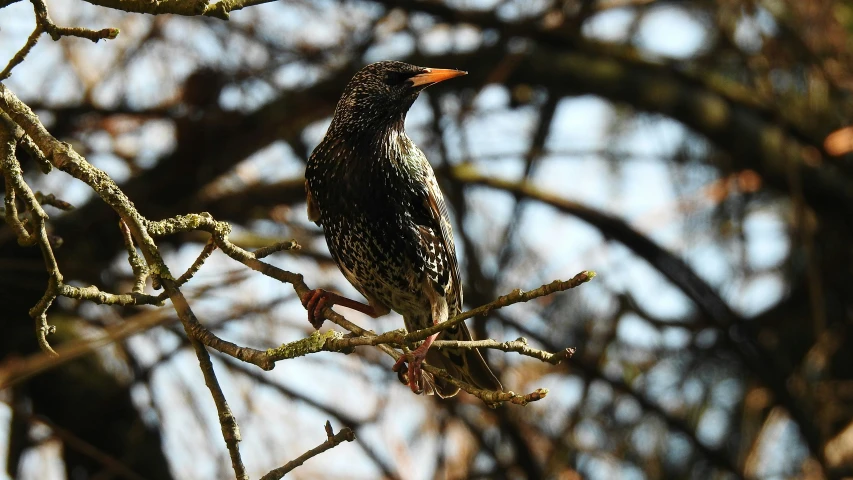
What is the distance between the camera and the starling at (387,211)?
3748 millimetres

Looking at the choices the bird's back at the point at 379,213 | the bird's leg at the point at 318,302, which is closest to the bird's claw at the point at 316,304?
the bird's leg at the point at 318,302

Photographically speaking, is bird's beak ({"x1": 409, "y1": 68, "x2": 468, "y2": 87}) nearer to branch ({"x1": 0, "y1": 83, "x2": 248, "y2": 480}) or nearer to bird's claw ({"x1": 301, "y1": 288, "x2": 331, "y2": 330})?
bird's claw ({"x1": 301, "y1": 288, "x2": 331, "y2": 330})

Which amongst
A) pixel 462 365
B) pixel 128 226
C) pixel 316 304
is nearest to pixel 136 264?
pixel 128 226

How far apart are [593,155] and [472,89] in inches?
39.9

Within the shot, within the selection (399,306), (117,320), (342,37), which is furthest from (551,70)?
(117,320)

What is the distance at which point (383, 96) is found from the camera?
3979 millimetres

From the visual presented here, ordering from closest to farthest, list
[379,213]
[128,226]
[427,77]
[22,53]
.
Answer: [22,53] → [128,226] → [379,213] → [427,77]

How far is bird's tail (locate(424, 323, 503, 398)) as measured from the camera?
3.88m

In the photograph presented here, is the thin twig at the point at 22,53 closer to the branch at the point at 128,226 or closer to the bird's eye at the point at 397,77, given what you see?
the branch at the point at 128,226

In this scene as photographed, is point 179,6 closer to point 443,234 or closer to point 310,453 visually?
point 310,453

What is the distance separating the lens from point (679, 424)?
5.86m

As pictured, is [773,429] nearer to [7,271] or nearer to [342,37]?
[342,37]

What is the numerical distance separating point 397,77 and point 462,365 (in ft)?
3.79

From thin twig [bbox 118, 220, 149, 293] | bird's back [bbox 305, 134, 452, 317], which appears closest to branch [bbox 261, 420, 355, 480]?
thin twig [bbox 118, 220, 149, 293]
